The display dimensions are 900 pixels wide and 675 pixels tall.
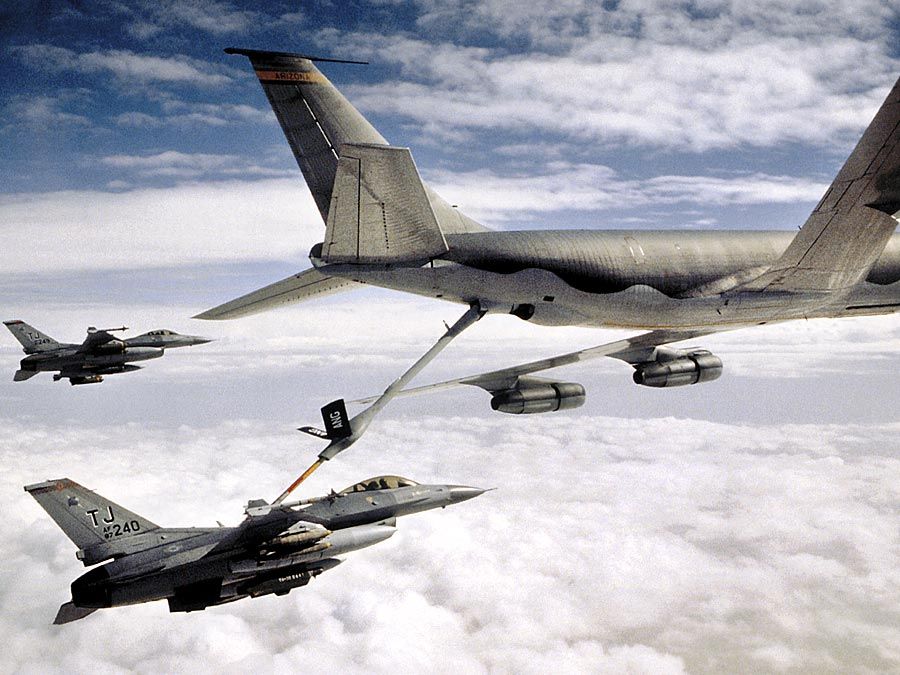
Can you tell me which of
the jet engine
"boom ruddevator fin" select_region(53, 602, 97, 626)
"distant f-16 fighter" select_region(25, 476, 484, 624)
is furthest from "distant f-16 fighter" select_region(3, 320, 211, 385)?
the jet engine

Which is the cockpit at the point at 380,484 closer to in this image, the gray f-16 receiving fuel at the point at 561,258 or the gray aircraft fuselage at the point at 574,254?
the gray f-16 receiving fuel at the point at 561,258

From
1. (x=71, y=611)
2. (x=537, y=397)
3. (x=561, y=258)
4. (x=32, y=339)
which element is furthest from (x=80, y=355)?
(x=561, y=258)

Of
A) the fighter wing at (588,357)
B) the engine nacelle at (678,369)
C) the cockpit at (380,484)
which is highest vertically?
the fighter wing at (588,357)

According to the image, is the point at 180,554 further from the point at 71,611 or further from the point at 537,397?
the point at 537,397

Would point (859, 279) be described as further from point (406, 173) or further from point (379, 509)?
point (379, 509)

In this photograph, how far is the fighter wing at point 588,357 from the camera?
67.3 ft

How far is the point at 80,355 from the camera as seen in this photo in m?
35.7

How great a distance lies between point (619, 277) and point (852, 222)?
5.78 metres

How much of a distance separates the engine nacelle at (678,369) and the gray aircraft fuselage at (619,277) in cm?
294

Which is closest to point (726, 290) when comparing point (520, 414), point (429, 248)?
point (520, 414)

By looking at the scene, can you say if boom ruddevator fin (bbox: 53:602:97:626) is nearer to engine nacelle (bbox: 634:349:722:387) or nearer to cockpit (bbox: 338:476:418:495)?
cockpit (bbox: 338:476:418:495)

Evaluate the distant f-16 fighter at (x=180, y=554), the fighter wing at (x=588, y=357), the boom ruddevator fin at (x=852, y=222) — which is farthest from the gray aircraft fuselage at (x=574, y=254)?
the distant f-16 fighter at (x=180, y=554)

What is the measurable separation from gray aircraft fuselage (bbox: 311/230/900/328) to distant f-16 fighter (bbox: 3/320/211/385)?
2284 cm

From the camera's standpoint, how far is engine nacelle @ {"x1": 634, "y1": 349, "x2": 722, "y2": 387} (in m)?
23.4
